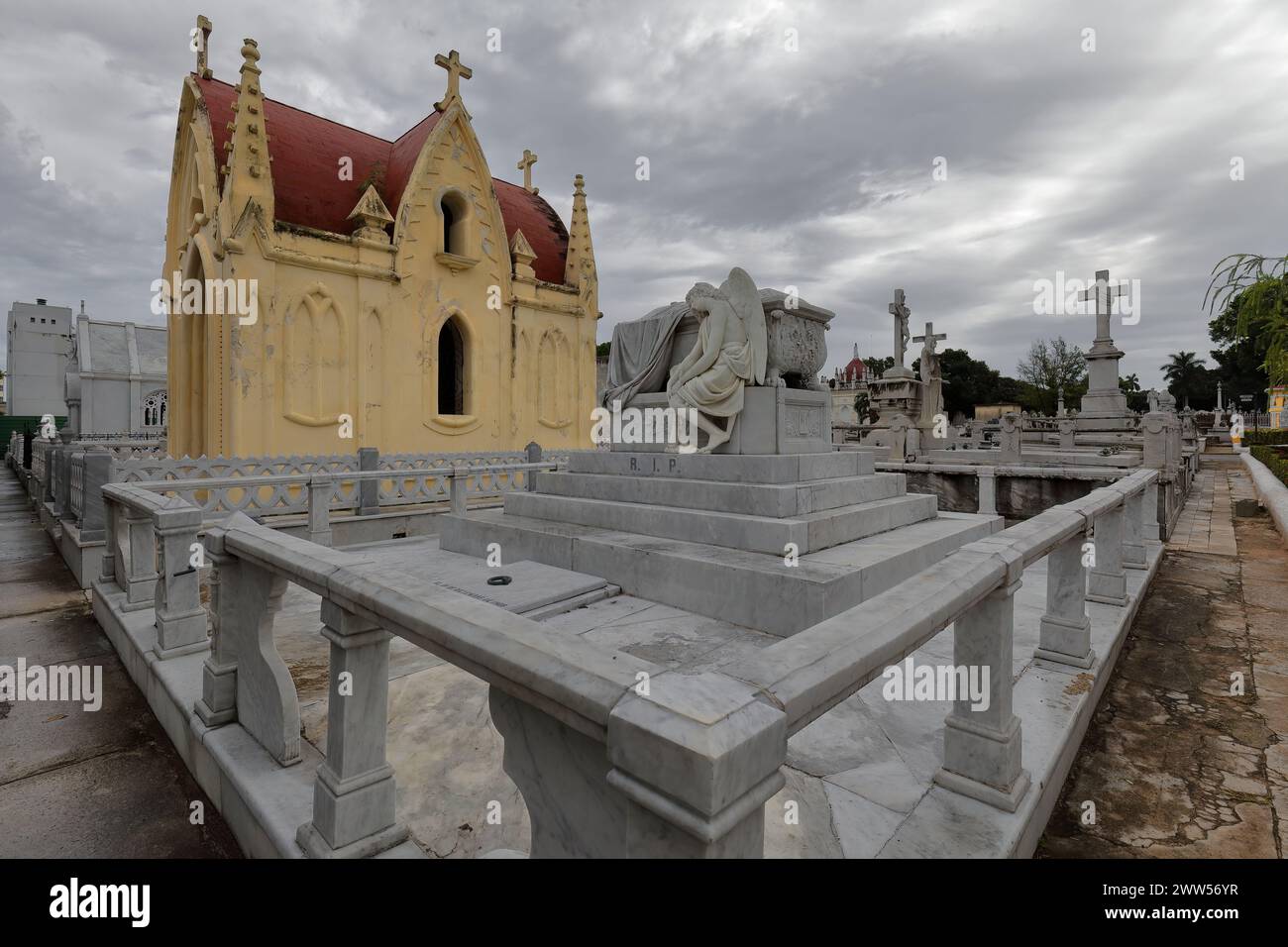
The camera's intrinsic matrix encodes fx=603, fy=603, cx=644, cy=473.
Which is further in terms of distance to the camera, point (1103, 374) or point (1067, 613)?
point (1103, 374)

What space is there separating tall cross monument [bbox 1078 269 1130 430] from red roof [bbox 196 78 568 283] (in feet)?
70.1

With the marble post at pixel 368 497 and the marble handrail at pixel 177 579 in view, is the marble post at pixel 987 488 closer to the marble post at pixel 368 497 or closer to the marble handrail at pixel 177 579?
the marble handrail at pixel 177 579

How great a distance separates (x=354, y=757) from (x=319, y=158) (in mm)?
16676

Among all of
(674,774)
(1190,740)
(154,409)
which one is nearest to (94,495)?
(674,774)

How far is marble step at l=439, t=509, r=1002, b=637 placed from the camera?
453cm

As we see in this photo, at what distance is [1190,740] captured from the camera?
3.16m

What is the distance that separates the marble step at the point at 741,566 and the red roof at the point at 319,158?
35.1 ft

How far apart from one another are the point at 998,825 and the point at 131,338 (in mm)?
45570

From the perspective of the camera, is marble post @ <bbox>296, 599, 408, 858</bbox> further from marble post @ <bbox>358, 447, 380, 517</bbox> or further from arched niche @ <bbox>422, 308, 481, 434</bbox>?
arched niche @ <bbox>422, 308, 481, 434</bbox>

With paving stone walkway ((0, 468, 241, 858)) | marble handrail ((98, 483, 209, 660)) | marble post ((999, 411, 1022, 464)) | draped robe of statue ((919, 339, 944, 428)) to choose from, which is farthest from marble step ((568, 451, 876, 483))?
draped robe of statue ((919, 339, 944, 428))

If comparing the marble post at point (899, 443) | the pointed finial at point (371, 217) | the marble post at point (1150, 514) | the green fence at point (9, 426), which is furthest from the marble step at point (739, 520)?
the green fence at point (9, 426)

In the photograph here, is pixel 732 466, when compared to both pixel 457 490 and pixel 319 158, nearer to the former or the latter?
pixel 457 490

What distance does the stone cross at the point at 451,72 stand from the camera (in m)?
15.7
